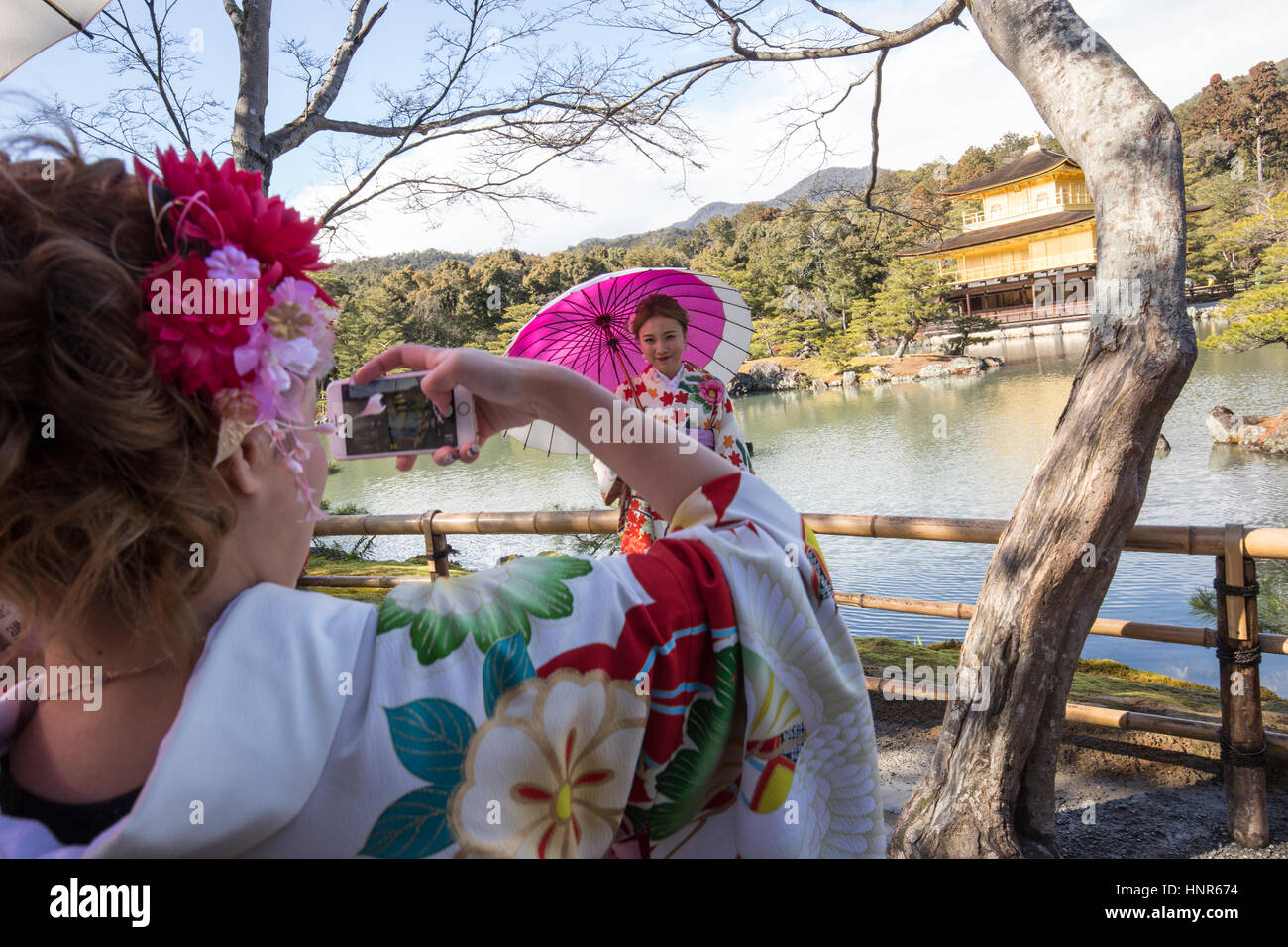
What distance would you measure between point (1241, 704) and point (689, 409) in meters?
1.83

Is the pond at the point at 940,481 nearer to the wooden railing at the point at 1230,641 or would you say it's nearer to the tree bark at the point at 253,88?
the wooden railing at the point at 1230,641

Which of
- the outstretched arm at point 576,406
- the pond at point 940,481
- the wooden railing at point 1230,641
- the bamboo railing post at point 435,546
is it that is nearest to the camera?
the outstretched arm at point 576,406

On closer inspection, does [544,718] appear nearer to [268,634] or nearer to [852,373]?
[268,634]

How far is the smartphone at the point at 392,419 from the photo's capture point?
79cm

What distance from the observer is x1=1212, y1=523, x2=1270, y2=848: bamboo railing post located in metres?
2.17

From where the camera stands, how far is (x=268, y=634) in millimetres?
523

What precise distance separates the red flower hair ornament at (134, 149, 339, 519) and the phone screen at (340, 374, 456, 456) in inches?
4.8

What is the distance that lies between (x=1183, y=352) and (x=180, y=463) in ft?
6.61

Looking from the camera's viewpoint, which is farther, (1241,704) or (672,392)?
(672,392)

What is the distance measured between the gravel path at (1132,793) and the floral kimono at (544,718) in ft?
6.52

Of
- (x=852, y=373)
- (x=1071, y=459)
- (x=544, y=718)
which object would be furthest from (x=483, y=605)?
(x=852, y=373)

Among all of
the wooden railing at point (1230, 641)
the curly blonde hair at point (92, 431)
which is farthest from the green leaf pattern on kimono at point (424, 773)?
the wooden railing at point (1230, 641)
